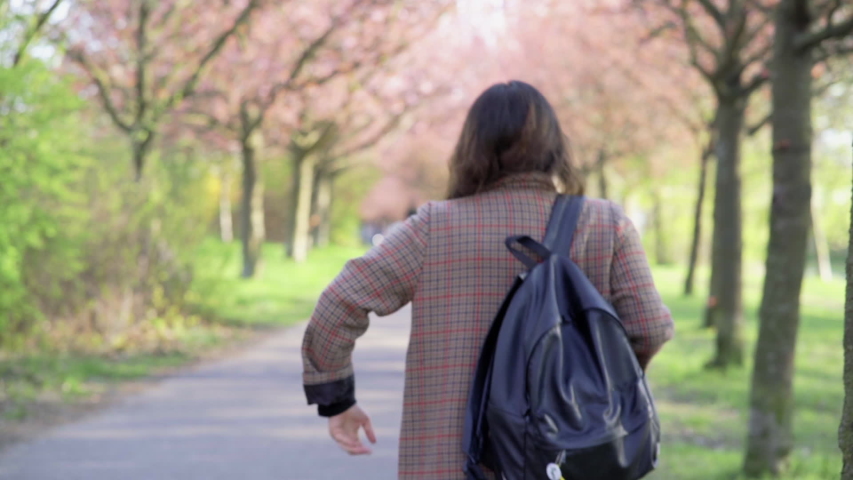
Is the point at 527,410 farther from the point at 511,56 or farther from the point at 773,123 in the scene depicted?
the point at 511,56

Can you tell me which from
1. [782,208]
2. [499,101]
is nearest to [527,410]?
[499,101]

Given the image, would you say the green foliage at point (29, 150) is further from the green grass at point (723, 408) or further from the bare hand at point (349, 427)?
the bare hand at point (349, 427)

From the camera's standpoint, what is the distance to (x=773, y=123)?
5715mm

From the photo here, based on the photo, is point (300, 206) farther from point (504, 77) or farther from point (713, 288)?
point (713, 288)

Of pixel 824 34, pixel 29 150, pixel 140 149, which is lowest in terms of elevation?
pixel 29 150

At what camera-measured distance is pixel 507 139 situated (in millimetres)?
2521

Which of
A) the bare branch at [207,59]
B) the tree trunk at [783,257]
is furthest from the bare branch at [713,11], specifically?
the bare branch at [207,59]

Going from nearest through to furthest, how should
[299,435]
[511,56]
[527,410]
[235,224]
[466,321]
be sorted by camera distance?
[527,410]
[466,321]
[299,435]
[511,56]
[235,224]

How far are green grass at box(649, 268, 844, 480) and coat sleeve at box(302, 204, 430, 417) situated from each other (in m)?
3.84

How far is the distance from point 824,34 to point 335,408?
4062 millimetres

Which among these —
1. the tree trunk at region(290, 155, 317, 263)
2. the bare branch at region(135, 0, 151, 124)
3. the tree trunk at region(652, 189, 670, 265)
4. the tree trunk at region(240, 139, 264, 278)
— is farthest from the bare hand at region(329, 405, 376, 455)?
the tree trunk at region(652, 189, 670, 265)

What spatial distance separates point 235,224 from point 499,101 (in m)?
57.4

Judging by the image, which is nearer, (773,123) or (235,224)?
(773,123)

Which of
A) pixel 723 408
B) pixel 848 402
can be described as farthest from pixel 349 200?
pixel 848 402
